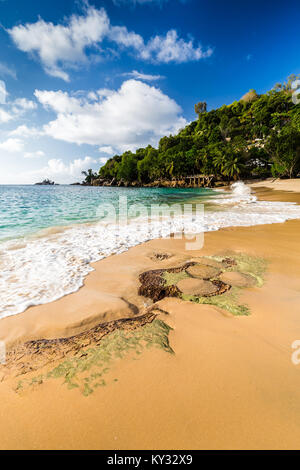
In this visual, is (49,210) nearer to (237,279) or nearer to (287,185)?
(237,279)

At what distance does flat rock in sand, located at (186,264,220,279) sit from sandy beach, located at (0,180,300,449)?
672 millimetres

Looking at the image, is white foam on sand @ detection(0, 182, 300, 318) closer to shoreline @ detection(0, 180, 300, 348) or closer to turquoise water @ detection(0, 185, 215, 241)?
shoreline @ detection(0, 180, 300, 348)

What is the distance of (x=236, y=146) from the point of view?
47219 mm

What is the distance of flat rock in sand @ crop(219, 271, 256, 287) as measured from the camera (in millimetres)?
2938

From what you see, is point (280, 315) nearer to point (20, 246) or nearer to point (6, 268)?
point (6, 268)

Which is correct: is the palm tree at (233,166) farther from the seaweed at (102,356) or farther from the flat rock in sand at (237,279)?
the seaweed at (102,356)

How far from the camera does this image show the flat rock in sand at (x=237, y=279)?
2.94 metres

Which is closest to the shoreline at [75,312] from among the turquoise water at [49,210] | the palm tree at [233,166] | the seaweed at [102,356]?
the seaweed at [102,356]

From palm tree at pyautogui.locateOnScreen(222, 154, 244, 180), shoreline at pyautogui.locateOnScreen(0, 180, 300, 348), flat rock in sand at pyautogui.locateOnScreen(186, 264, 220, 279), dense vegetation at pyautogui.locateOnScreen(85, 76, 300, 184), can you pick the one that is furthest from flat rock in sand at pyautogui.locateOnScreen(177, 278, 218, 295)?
palm tree at pyautogui.locateOnScreen(222, 154, 244, 180)

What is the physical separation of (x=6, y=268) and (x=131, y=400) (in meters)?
3.70

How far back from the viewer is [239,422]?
3.89 ft

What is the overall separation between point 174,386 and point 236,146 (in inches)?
2165

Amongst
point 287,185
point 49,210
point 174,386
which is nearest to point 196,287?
point 174,386

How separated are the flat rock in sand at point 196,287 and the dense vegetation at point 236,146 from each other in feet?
114
